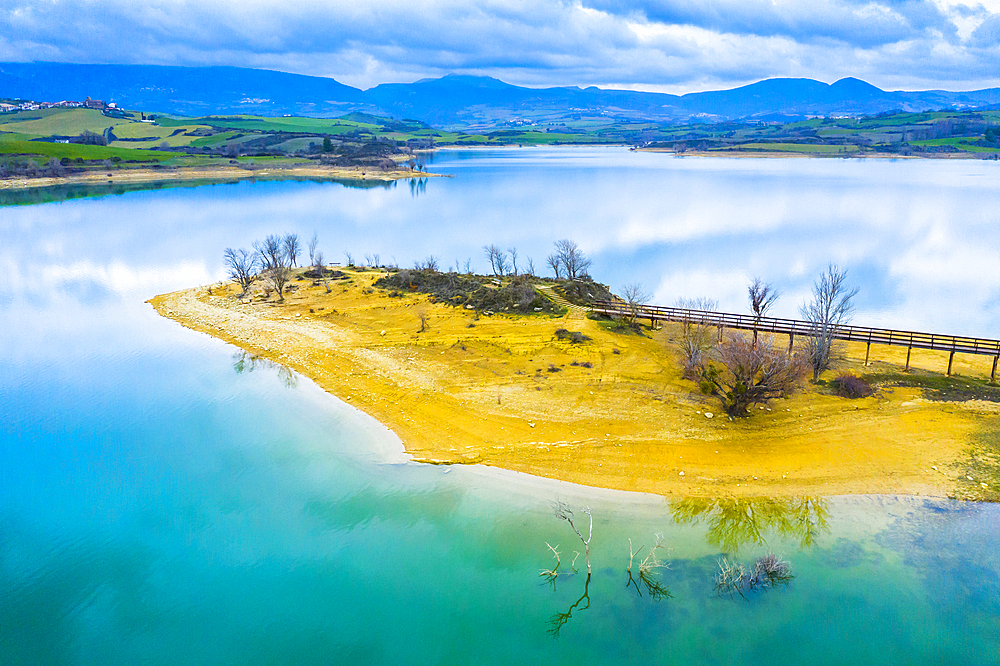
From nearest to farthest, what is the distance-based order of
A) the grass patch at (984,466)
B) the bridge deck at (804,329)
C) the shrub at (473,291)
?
1. the grass patch at (984,466)
2. the bridge deck at (804,329)
3. the shrub at (473,291)

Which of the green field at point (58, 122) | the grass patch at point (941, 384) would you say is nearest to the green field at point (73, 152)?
the green field at point (58, 122)

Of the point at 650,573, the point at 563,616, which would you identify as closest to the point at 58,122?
the point at 563,616

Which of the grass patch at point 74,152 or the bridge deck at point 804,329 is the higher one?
the grass patch at point 74,152

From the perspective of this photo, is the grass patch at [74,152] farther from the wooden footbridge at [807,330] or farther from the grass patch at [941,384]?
the grass patch at [941,384]

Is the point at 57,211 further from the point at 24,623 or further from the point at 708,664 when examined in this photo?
the point at 708,664

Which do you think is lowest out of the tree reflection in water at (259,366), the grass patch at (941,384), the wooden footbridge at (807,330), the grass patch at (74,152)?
the tree reflection in water at (259,366)
